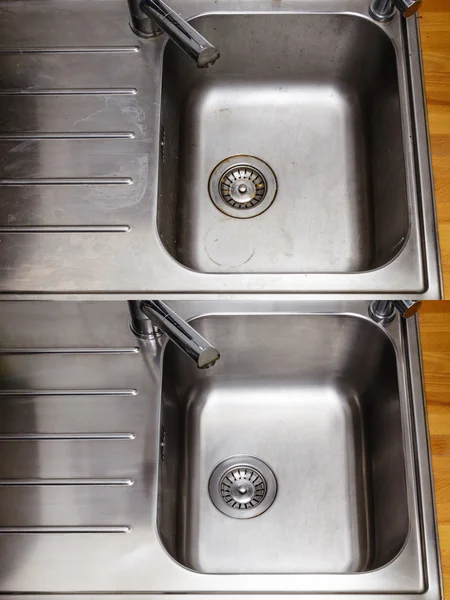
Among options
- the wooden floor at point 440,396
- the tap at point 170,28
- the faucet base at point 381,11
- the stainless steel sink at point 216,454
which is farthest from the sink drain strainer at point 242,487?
the faucet base at point 381,11

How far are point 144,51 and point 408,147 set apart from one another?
1.44 ft

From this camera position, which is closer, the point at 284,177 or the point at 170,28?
the point at 170,28

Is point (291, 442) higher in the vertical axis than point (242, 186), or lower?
lower

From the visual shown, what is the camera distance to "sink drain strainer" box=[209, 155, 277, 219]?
1.15 m

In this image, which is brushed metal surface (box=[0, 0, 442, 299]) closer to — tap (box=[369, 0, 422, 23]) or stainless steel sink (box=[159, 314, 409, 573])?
tap (box=[369, 0, 422, 23])

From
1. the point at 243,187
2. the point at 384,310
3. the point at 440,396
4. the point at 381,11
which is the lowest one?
the point at 440,396

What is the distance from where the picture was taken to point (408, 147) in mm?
1013

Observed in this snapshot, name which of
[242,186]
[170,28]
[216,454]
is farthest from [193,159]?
[216,454]

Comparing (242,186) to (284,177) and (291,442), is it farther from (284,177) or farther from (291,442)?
(291,442)

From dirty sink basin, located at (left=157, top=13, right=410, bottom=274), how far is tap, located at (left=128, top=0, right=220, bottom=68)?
6 cm

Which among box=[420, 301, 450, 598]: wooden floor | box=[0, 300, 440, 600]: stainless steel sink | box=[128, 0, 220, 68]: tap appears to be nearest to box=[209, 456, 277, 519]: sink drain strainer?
box=[0, 300, 440, 600]: stainless steel sink

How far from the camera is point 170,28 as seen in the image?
3.17 ft

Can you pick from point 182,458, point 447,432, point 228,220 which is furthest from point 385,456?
point 228,220

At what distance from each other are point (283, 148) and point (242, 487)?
581 mm
